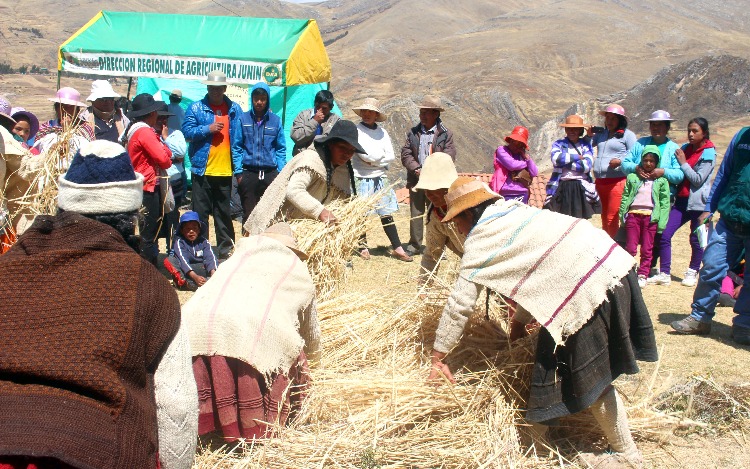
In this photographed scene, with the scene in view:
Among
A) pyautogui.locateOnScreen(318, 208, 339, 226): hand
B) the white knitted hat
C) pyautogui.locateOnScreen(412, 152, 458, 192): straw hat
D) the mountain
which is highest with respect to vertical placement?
the white knitted hat

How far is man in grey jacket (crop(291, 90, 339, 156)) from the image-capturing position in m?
7.11

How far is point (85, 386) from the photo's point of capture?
1.63 meters

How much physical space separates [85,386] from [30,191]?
10.0ft

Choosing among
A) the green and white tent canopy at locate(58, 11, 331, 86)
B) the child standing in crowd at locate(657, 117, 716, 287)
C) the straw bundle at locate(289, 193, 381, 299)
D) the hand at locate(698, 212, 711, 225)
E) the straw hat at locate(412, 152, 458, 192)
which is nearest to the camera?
the straw hat at locate(412, 152, 458, 192)

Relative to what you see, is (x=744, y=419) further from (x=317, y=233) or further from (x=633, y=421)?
(x=317, y=233)

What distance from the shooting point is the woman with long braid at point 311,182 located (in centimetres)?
500

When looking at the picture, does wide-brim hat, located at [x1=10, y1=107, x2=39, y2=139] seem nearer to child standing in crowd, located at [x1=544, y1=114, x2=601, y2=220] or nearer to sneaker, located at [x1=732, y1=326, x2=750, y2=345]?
child standing in crowd, located at [x1=544, y1=114, x2=601, y2=220]

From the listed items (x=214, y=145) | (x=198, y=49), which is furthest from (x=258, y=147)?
Answer: (x=198, y=49)

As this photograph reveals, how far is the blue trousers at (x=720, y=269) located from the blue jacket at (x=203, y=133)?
4250 millimetres

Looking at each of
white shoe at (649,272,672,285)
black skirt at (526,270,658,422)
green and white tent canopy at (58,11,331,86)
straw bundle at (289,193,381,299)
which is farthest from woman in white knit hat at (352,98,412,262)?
black skirt at (526,270,658,422)

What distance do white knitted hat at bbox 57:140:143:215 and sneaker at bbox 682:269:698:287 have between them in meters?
6.33

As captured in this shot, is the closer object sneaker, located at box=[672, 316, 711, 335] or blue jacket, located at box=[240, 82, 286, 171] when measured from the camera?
sneaker, located at box=[672, 316, 711, 335]

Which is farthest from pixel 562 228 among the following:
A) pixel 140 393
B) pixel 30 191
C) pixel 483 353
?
pixel 30 191

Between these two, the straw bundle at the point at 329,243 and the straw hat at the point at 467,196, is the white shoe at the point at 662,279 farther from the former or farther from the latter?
the straw hat at the point at 467,196
